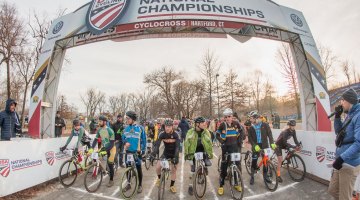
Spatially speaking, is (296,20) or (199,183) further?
(296,20)

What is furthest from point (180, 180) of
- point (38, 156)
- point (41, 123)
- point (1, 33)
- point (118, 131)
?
point (1, 33)

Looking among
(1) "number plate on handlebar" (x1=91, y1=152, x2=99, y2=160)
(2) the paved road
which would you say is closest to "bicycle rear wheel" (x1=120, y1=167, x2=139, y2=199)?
(2) the paved road

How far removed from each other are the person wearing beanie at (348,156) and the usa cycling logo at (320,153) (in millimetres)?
4347

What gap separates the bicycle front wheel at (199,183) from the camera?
637 cm

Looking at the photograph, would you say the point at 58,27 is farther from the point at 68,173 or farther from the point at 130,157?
the point at 130,157

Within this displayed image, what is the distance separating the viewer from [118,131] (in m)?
10.5

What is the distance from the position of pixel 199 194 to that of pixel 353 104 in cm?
421

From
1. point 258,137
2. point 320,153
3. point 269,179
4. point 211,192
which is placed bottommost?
point 211,192

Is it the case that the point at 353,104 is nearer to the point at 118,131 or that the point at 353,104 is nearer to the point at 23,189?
the point at 23,189

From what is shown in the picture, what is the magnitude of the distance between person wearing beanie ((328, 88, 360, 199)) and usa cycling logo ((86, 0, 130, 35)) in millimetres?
10167

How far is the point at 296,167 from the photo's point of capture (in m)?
8.57

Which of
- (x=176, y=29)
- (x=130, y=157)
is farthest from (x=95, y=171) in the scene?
(x=176, y=29)

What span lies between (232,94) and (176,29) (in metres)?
25.3

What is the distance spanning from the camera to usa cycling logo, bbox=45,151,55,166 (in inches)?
308
